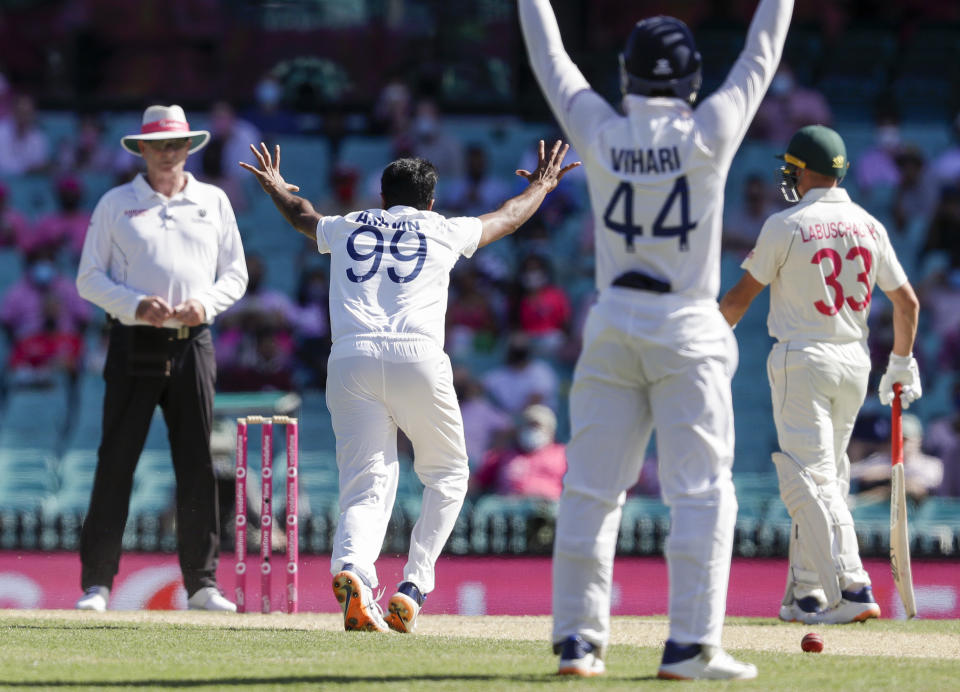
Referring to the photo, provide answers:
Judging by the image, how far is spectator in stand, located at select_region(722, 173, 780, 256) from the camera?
17.0 metres

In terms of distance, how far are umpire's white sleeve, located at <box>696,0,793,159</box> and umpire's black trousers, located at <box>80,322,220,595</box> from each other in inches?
159

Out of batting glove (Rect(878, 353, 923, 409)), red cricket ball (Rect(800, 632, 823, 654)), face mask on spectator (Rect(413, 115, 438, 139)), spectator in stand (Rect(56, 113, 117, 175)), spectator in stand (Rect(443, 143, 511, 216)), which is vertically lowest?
red cricket ball (Rect(800, 632, 823, 654))

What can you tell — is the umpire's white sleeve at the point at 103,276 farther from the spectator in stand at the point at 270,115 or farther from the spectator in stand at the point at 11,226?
the spectator in stand at the point at 270,115

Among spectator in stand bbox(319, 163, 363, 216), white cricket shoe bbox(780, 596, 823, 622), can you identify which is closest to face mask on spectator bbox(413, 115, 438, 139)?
spectator in stand bbox(319, 163, 363, 216)

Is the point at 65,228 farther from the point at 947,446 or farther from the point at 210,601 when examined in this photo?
the point at 210,601

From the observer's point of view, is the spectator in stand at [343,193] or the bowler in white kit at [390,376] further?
the spectator in stand at [343,193]

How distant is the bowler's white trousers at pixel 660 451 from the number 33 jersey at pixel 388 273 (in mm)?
1962

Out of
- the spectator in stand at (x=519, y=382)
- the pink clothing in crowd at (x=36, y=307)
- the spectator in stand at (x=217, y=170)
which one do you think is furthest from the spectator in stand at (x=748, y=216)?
the pink clothing in crowd at (x=36, y=307)

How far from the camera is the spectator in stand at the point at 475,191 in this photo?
17.8 meters

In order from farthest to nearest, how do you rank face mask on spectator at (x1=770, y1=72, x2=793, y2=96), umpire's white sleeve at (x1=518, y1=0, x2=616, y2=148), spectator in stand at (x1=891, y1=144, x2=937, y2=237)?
face mask on spectator at (x1=770, y1=72, x2=793, y2=96) → spectator in stand at (x1=891, y1=144, x2=937, y2=237) → umpire's white sleeve at (x1=518, y1=0, x2=616, y2=148)

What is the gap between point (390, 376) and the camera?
294 inches

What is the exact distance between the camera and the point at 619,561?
1316 cm

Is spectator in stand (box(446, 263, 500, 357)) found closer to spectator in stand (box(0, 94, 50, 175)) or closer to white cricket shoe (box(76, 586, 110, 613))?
spectator in stand (box(0, 94, 50, 175))

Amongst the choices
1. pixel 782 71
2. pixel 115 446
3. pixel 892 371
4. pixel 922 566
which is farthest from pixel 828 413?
pixel 782 71
